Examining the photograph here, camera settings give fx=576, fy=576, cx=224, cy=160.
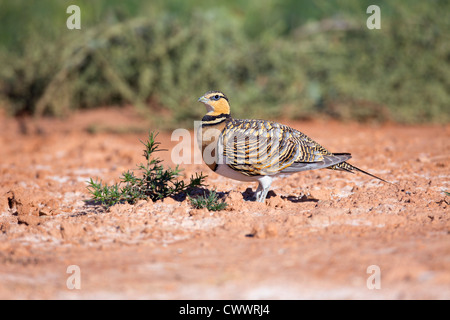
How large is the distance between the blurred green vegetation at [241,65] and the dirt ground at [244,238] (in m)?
3.56

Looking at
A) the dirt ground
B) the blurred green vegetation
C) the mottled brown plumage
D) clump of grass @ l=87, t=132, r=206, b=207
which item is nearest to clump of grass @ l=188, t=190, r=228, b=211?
the dirt ground

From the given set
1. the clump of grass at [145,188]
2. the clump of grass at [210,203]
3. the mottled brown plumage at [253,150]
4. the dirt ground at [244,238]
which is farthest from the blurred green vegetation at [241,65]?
the clump of grass at [210,203]

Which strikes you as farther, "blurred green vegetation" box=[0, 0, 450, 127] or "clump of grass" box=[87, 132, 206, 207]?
"blurred green vegetation" box=[0, 0, 450, 127]

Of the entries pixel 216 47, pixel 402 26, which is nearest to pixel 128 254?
pixel 216 47

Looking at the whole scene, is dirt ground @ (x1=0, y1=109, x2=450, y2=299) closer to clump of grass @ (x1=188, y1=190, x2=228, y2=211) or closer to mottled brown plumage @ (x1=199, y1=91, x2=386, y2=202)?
clump of grass @ (x1=188, y1=190, x2=228, y2=211)

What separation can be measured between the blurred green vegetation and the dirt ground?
3.56 metres

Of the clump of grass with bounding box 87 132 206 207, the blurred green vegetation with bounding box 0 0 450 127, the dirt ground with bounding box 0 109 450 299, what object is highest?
the blurred green vegetation with bounding box 0 0 450 127

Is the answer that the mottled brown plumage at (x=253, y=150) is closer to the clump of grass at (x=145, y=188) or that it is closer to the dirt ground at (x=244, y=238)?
the dirt ground at (x=244, y=238)

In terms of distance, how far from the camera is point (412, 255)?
156 inches

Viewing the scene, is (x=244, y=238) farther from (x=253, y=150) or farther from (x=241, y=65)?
(x=241, y=65)

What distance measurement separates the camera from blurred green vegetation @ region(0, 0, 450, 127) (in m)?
10.9

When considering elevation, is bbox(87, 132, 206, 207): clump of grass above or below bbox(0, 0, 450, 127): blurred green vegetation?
below

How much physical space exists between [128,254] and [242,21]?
955cm

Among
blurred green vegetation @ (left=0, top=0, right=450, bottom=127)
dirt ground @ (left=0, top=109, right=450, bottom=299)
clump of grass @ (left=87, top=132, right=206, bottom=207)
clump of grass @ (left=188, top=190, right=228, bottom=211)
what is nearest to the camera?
dirt ground @ (left=0, top=109, right=450, bottom=299)
